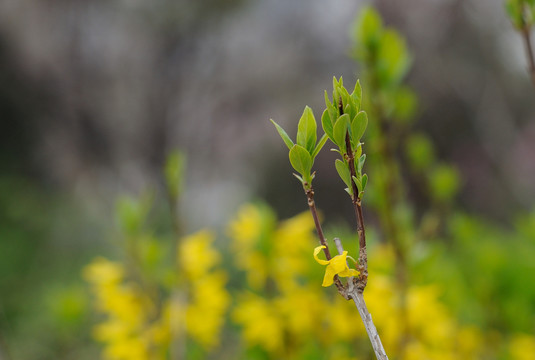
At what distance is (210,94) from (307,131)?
423cm

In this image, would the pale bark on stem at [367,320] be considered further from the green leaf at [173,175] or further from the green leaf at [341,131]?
the green leaf at [173,175]

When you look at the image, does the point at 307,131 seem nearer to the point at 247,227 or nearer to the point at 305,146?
the point at 305,146

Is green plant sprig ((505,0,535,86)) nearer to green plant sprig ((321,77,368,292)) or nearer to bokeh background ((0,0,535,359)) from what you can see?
green plant sprig ((321,77,368,292))

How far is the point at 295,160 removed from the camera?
10.2 inches

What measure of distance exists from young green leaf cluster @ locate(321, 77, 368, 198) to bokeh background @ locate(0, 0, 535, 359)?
3400mm

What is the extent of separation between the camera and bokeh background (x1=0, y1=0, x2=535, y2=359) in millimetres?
3914

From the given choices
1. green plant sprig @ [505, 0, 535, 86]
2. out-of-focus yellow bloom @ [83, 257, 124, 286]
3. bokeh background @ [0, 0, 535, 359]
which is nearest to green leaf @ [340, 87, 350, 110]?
green plant sprig @ [505, 0, 535, 86]

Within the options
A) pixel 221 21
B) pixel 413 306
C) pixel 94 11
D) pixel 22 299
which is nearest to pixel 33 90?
pixel 94 11

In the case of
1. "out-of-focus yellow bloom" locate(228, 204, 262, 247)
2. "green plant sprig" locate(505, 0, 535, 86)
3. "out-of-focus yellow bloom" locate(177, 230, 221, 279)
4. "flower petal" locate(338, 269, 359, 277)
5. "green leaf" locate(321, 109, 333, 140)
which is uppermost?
"out-of-focus yellow bloom" locate(228, 204, 262, 247)

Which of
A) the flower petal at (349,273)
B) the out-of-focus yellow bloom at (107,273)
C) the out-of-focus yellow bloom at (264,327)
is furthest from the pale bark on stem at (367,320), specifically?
the out-of-focus yellow bloom at (107,273)

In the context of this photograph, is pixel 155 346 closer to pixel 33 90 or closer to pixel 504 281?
pixel 504 281

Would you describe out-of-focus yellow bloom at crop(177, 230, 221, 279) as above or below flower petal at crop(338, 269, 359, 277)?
above

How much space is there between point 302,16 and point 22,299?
3155mm

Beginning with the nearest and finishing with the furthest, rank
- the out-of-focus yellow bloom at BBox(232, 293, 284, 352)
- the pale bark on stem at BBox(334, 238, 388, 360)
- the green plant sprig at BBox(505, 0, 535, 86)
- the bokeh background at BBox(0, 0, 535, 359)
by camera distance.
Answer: the pale bark on stem at BBox(334, 238, 388, 360) < the green plant sprig at BBox(505, 0, 535, 86) < the out-of-focus yellow bloom at BBox(232, 293, 284, 352) < the bokeh background at BBox(0, 0, 535, 359)
